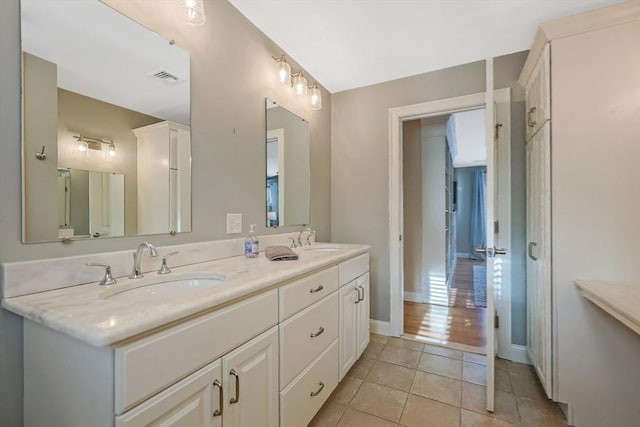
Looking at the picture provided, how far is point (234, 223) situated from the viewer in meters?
1.62

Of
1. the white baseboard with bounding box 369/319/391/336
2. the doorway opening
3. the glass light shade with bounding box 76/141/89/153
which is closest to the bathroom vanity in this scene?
the glass light shade with bounding box 76/141/89/153

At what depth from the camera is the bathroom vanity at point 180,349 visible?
0.63m

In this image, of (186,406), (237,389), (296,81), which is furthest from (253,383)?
(296,81)

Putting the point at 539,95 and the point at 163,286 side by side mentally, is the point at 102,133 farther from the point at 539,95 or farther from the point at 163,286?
the point at 539,95

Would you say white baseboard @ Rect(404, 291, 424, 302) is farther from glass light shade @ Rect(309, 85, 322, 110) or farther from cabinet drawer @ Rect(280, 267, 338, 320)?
glass light shade @ Rect(309, 85, 322, 110)

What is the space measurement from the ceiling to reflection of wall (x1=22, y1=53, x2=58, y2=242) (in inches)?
44.0

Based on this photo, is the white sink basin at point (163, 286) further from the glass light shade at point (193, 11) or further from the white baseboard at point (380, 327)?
the white baseboard at point (380, 327)

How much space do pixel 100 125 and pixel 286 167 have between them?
1.22 meters

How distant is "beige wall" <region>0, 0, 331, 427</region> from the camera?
0.84 metres

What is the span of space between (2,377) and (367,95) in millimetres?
2829

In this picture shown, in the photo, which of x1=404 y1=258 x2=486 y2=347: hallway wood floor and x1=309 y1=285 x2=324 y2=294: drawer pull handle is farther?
x1=404 y1=258 x2=486 y2=347: hallway wood floor

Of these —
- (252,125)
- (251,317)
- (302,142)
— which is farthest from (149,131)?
(302,142)

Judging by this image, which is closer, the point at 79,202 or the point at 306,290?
the point at 79,202

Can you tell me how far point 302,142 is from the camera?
2.33 m
